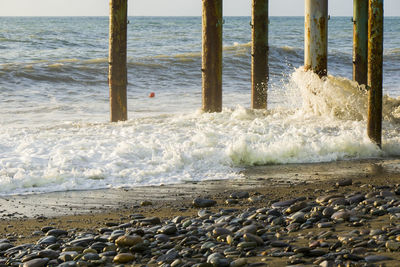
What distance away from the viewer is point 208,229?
4785 mm

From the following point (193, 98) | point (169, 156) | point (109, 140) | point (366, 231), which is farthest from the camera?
point (193, 98)

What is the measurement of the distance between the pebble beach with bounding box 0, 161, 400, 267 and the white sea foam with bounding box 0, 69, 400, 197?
0.66 m

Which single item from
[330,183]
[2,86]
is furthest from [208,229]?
[2,86]

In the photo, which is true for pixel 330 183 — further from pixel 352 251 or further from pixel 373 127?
pixel 352 251

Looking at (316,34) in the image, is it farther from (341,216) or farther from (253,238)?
(253,238)

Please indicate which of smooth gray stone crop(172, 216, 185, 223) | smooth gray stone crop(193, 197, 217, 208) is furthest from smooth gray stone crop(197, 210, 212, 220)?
smooth gray stone crop(193, 197, 217, 208)

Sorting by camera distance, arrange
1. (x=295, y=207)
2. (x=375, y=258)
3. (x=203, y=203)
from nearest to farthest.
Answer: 1. (x=375, y=258)
2. (x=295, y=207)
3. (x=203, y=203)

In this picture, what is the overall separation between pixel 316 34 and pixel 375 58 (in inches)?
76.2

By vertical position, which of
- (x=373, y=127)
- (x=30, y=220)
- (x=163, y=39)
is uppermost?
(x=163, y=39)

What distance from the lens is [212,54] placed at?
977 cm

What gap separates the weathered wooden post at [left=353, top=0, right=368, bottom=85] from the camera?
35.5 ft

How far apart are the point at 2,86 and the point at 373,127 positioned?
34.1 feet

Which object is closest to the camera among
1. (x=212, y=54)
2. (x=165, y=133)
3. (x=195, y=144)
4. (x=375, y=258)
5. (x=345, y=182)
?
(x=375, y=258)

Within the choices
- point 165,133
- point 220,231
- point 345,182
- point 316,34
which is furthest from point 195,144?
point 220,231
